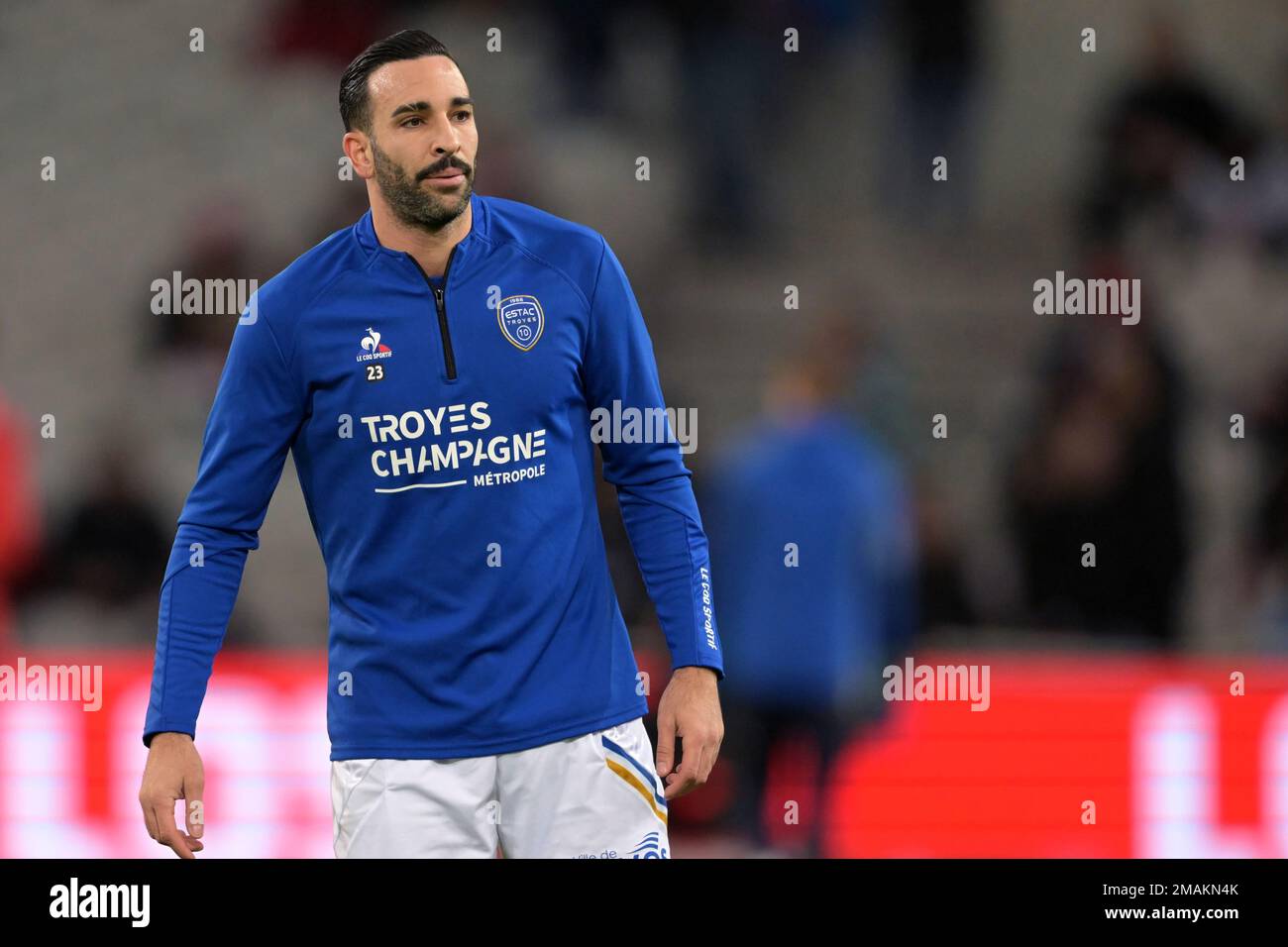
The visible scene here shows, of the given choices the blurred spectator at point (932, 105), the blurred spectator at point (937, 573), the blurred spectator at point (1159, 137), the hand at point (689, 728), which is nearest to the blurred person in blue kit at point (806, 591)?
the blurred spectator at point (937, 573)

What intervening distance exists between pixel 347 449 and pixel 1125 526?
6.03 meters

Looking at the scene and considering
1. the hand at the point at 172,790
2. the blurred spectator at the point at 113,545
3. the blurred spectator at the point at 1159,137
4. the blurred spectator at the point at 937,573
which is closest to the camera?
the hand at the point at 172,790

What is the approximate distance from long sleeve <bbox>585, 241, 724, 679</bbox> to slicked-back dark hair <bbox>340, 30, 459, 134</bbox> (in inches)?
19.0

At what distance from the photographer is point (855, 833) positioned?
6.73 m

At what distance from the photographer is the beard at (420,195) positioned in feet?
10.9

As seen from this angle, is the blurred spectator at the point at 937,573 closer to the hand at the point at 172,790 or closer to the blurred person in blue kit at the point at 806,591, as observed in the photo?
the blurred person in blue kit at the point at 806,591

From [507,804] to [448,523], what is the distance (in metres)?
0.50

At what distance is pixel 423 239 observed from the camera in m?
3.38

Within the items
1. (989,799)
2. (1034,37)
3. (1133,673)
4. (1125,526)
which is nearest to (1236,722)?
(1133,673)

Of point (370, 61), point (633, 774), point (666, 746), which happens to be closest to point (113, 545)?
point (370, 61)

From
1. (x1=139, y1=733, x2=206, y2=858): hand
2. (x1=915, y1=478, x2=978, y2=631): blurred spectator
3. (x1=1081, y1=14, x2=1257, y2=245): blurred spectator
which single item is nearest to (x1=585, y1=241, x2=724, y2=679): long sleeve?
(x1=139, y1=733, x2=206, y2=858): hand

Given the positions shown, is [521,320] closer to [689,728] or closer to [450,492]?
[450,492]

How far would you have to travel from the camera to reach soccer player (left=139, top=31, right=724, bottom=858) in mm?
3268

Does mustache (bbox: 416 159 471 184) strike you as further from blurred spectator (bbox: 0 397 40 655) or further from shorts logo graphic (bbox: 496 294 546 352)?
blurred spectator (bbox: 0 397 40 655)
